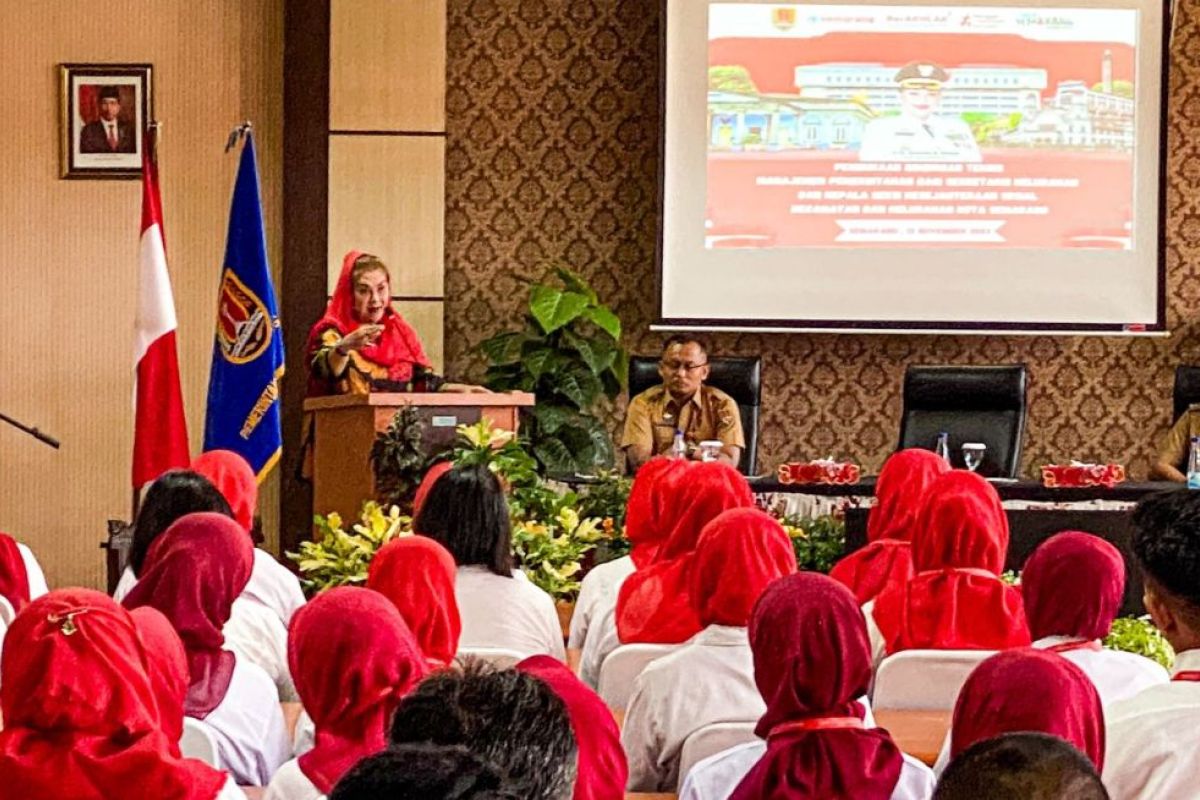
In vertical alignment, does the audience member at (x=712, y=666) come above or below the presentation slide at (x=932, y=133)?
below

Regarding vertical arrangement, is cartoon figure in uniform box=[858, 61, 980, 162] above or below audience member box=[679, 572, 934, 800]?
above

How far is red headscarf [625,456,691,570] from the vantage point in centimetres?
429

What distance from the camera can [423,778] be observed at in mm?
927

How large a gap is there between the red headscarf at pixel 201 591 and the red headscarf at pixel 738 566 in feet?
2.65

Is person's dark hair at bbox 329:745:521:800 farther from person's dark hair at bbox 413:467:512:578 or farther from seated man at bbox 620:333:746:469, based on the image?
seated man at bbox 620:333:746:469

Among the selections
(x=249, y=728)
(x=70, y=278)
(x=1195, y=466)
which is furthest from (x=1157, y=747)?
(x=70, y=278)

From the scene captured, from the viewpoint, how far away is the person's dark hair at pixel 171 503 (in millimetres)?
3652

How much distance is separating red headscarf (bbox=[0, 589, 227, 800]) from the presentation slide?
20.1 feet

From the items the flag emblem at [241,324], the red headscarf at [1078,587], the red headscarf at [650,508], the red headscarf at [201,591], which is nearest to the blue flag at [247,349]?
the flag emblem at [241,324]

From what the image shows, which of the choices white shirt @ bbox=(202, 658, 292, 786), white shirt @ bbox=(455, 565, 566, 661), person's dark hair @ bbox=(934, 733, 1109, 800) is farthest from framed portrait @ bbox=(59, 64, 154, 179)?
person's dark hair @ bbox=(934, 733, 1109, 800)

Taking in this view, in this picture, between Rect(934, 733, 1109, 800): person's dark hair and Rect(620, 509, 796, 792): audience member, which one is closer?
Rect(934, 733, 1109, 800): person's dark hair

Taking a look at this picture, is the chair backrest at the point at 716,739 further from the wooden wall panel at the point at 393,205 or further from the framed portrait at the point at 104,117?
the framed portrait at the point at 104,117

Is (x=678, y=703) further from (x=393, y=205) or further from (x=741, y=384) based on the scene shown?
(x=393, y=205)

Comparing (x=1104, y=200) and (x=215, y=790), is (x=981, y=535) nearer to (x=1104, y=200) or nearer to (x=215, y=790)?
(x=215, y=790)
